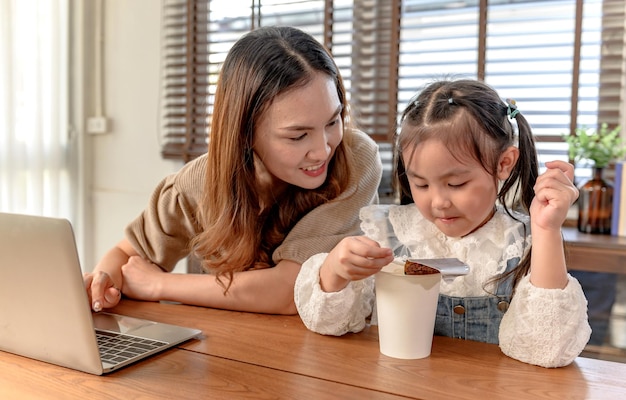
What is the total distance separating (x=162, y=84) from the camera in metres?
3.23

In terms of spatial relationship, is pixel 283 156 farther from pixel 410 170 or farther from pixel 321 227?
pixel 410 170

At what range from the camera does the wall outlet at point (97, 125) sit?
3.32 meters

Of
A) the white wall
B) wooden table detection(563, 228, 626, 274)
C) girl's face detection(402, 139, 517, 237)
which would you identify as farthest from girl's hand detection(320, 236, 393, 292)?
the white wall

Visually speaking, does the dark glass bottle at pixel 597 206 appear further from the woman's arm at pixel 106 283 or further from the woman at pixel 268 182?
the woman's arm at pixel 106 283

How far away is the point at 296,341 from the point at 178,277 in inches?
16.9

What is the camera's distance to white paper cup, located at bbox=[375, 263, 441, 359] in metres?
0.93

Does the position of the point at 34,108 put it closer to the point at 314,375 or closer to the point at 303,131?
the point at 303,131

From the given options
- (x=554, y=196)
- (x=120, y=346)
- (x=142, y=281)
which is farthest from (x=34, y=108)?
(x=554, y=196)

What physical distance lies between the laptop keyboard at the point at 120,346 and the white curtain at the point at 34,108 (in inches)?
85.0

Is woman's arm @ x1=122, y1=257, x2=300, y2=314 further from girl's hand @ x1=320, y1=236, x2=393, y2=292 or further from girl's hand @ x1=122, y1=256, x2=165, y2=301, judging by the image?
girl's hand @ x1=320, y1=236, x2=393, y2=292

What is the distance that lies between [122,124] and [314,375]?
271 centimetres

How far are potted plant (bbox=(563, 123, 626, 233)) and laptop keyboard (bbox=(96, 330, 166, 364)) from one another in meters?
1.66

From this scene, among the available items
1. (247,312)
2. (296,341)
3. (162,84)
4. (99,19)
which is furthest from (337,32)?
(296,341)

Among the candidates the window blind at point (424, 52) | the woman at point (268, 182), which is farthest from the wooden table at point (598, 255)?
the woman at point (268, 182)
